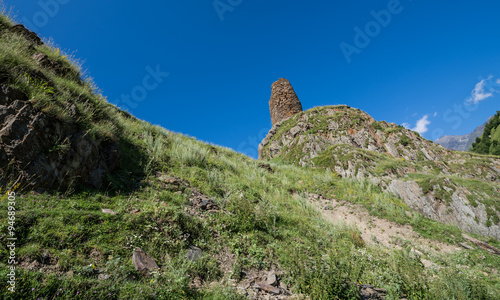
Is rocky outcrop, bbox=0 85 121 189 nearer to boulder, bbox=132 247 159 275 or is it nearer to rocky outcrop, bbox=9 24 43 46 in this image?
boulder, bbox=132 247 159 275

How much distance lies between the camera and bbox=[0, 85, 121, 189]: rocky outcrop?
3783 millimetres

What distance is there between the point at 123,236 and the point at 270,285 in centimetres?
301

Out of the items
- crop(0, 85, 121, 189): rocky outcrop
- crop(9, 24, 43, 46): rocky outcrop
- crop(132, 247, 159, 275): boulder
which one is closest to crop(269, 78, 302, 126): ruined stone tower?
crop(9, 24, 43, 46): rocky outcrop

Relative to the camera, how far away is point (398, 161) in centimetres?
1491

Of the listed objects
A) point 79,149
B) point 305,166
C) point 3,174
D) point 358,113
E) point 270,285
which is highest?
point 358,113

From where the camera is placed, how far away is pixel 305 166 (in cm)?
1761

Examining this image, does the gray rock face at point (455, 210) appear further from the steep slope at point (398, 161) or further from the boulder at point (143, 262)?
the boulder at point (143, 262)

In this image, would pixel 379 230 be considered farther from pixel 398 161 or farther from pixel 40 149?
pixel 40 149

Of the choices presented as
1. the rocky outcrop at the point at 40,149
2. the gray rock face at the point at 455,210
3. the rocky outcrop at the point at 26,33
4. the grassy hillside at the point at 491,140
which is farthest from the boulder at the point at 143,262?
the grassy hillside at the point at 491,140

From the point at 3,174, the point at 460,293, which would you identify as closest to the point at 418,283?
the point at 460,293

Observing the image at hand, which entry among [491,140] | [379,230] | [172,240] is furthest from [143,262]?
[491,140]

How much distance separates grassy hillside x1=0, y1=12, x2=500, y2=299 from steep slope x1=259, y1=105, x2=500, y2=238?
132 cm

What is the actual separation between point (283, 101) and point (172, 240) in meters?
29.0

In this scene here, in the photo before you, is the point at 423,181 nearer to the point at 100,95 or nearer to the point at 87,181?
the point at 87,181
